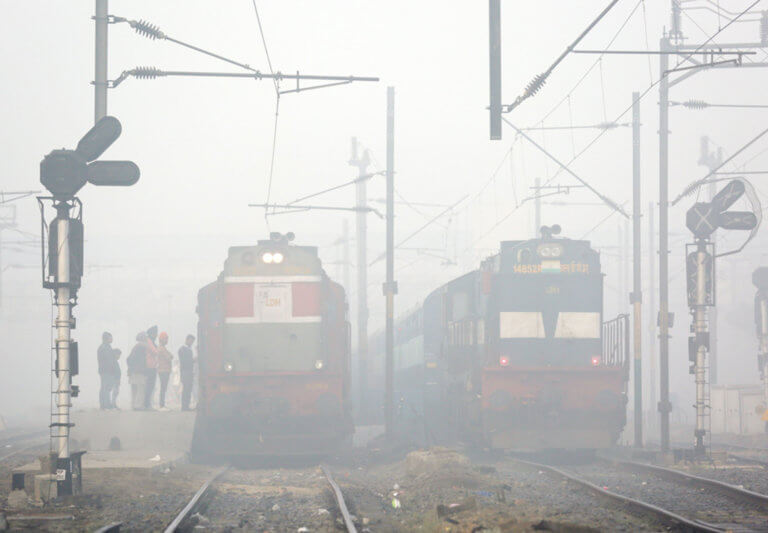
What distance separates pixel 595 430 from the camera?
1909 centimetres

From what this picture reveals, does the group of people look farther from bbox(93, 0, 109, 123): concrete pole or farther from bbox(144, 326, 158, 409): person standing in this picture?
bbox(93, 0, 109, 123): concrete pole

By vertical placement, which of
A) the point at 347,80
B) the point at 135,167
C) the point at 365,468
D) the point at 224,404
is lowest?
the point at 365,468

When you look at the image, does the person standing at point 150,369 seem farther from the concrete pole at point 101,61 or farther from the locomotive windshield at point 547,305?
the concrete pole at point 101,61

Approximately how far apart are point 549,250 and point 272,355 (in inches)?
230

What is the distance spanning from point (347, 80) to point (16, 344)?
74159mm

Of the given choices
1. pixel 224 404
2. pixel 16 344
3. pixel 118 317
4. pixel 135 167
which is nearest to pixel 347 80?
pixel 135 167

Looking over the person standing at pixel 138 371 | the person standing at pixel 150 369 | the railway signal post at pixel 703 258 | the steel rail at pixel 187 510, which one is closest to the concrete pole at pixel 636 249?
the railway signal post at pixel 703 258

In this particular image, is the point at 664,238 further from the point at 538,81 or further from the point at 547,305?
the point at 538,81

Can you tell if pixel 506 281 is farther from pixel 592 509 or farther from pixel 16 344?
pixel 16 344

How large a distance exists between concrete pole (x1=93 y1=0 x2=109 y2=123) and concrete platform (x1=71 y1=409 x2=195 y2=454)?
326 inches

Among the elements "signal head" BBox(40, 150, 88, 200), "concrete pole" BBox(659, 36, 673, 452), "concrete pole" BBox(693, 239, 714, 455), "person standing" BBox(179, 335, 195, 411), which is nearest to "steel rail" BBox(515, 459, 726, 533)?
"concrete pole" BBox(693, 239, 714, 455)

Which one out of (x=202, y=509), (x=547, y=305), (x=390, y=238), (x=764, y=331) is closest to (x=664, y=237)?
(x=547, y=305)

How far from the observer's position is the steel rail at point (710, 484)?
12.1 meters

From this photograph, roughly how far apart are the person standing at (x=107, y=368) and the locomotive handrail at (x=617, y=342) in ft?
35.1
